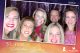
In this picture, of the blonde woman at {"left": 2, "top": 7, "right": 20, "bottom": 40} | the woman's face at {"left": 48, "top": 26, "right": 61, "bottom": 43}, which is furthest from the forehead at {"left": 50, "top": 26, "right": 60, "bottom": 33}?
the blonde woman at {"left": 2, "top": 7, "right": 20, "bottom": 40}

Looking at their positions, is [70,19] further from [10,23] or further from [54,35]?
[10,23]

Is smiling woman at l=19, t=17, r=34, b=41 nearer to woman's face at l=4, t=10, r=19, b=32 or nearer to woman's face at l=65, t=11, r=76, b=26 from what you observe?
woman's face at l=4, t=10, r=19, b=32

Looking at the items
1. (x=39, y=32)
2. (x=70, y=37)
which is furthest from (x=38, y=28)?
(x=70, y=37)

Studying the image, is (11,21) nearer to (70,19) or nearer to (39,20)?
(39,20)

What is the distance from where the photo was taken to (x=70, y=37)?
1.60 ft

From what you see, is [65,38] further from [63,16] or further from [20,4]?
[20,4]

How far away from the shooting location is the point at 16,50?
1.57ft

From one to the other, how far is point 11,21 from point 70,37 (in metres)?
0.22

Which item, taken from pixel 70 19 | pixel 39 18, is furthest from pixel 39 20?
pixel 70 19

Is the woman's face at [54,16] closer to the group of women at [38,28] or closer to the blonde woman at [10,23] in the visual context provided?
the group of women at [38,28]

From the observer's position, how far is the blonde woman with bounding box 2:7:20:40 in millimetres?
481

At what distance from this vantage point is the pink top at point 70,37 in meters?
0.48

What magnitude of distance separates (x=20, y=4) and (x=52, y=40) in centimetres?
17

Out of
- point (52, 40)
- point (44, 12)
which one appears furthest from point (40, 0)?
point (52, 40)
